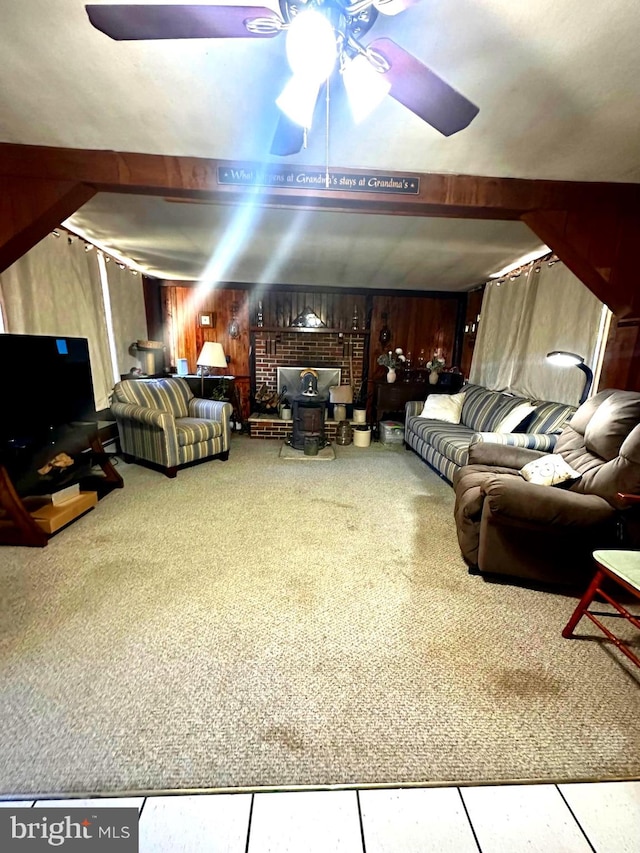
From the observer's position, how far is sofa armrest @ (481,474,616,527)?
66.7 inches

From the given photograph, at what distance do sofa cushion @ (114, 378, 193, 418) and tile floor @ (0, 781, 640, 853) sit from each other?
3.17 metres

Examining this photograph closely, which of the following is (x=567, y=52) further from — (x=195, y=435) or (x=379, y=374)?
(x=379, y=374)

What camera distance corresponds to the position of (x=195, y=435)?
3.52 meters

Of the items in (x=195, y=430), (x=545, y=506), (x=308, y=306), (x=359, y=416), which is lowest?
(x=359, y=416)

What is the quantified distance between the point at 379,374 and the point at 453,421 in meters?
1.59

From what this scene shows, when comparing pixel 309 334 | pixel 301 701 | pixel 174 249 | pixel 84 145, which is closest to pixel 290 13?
pixel 84 145

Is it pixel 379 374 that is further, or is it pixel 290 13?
pixel 379 374

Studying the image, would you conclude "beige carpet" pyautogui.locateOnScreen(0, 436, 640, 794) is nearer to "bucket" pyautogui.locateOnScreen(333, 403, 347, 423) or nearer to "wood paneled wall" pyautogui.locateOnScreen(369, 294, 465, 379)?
"bucket" pyautogui.locateOnScreen(333, 403, 347, 423)

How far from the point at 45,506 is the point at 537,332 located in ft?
14.3

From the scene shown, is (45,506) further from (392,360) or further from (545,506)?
(392,360)

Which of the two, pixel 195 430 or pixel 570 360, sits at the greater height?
pixel 570 360

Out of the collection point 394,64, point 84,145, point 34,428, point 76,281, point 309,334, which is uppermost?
point 84,145

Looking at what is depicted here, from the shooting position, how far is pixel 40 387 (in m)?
2.49

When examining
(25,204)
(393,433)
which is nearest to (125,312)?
(25,204)
